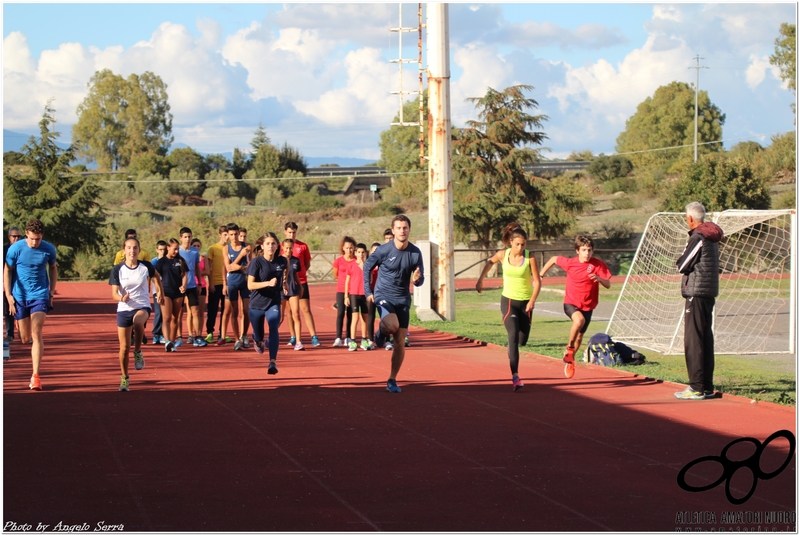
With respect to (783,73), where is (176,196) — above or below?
below

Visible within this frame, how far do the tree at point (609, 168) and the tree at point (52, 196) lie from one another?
58.5 meters

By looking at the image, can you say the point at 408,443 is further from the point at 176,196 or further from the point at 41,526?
the point at 176,196

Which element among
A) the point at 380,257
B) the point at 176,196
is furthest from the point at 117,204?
the point at 380,257

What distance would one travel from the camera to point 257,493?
20.9 feet

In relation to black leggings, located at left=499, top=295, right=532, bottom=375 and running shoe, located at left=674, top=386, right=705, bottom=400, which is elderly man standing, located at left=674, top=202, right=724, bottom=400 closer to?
running shoe, located at left=674, top=386, right=705, bottom=400

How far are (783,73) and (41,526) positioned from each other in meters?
62.5

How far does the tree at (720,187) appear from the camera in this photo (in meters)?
45.1

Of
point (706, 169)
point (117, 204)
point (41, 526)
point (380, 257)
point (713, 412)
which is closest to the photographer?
point (41, 526)

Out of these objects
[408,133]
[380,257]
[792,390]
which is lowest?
[792,390]

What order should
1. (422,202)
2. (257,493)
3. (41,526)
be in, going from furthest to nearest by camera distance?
(422,202) → (257,493) → (41,526)

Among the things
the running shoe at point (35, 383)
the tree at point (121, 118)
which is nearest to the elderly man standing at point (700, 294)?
the running shoe at point (35, 383)

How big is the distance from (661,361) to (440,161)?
8.20m

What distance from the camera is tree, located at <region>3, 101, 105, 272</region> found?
29375mm

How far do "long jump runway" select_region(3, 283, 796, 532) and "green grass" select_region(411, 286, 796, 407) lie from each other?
780 mm
